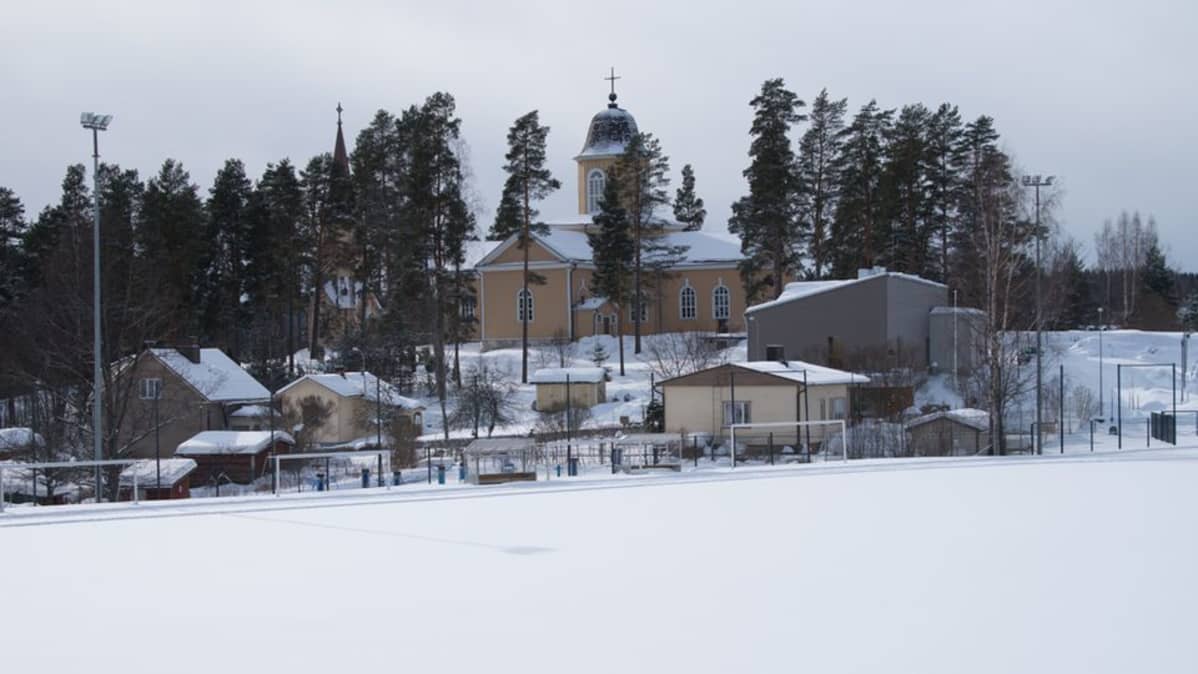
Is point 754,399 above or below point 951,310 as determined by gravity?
below

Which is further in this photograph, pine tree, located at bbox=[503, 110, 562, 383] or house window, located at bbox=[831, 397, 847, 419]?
pine tree, located at bbox=[503, 110, 562, 383]

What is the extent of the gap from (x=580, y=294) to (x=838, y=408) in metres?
28.2

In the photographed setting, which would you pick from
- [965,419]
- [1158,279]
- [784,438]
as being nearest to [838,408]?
[784,438]

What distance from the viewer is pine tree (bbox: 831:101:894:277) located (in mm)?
57188

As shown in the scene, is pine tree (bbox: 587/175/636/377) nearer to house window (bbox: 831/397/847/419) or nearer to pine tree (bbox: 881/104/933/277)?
pine tree (bbox: 881/104/933/277)

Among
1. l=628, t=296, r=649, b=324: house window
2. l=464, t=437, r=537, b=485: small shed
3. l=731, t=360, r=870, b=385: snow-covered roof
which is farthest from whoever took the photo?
l=628, t=296, r=649, b=324: house window

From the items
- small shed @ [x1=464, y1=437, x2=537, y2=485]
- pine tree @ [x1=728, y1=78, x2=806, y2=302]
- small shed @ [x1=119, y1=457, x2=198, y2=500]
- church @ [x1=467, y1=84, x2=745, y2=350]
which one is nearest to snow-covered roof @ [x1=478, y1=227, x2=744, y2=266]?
church @ [x1=467, y1=84, x2=745, y2=350]

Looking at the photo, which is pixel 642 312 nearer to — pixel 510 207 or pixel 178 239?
pixel 510 207

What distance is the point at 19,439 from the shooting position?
1534 inches

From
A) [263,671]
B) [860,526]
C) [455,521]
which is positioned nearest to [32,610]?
[263,671]

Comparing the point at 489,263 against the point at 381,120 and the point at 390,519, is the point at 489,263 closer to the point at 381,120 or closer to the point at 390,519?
the point at 381,120

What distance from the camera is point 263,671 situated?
6.57 meters

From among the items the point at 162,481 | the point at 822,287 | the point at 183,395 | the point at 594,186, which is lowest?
the point at 162,481

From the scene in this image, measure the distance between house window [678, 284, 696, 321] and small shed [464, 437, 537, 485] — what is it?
2834 centimetres
